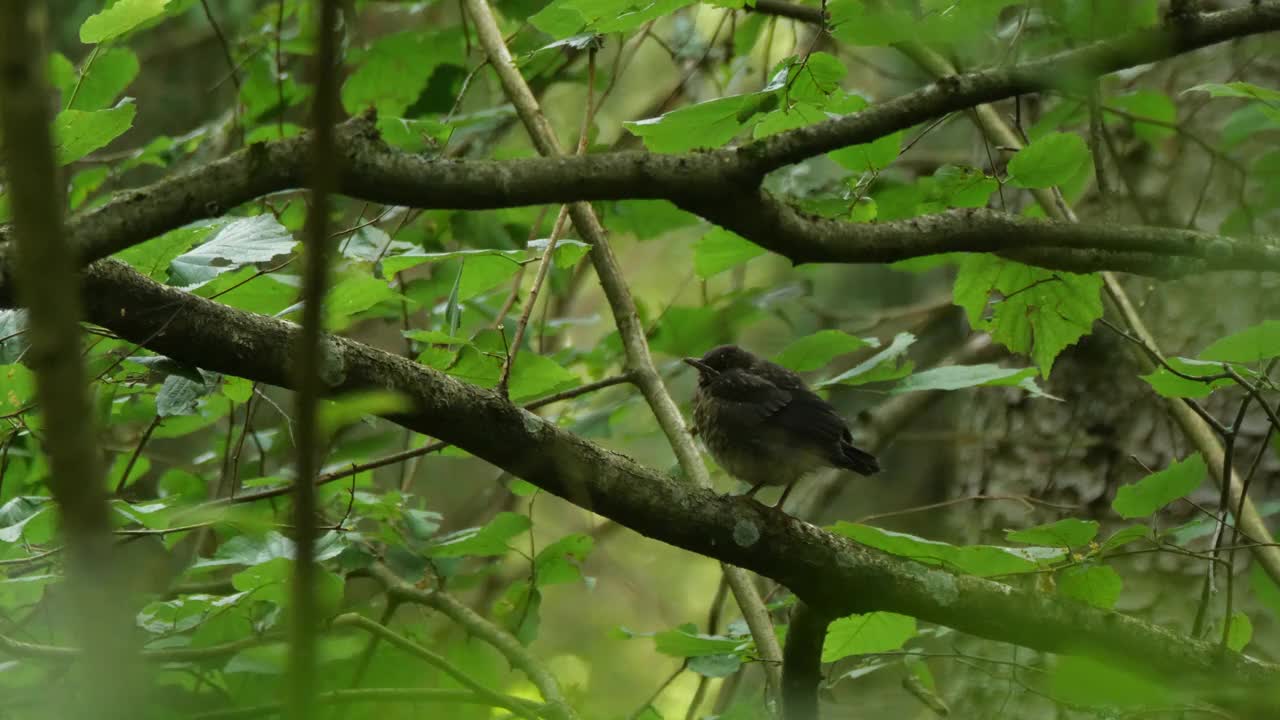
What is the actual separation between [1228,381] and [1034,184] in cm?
64

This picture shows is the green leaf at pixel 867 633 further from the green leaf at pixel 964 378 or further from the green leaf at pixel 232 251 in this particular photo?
the green leaf at pixel 232 251

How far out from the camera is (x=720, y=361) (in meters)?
4.23

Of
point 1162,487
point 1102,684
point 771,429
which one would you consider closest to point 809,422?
point 771,429

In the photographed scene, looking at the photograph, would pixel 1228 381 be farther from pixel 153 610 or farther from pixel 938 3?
pixel 153 610

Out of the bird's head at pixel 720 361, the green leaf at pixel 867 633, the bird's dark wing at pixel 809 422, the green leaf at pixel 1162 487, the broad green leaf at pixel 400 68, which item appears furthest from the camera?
the broad green leaf at pixel 400 68

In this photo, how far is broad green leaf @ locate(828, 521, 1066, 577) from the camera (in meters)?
2.59

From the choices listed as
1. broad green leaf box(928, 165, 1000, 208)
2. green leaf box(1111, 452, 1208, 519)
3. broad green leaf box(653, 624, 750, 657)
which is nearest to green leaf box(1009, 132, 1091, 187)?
broad green leaf box(928, 165, 1000, 208)

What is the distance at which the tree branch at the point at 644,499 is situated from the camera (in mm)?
2162

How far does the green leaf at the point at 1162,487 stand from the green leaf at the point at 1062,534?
0.16 meters

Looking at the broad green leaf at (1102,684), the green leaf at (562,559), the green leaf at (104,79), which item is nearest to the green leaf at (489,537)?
the green leaf at (562,559)

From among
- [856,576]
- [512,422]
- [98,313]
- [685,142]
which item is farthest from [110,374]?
[856,576]

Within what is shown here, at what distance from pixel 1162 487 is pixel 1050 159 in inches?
32.4

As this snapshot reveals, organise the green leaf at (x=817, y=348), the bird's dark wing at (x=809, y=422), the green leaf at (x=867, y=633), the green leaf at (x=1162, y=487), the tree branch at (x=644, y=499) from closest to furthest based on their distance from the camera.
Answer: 1. the tree branch at (x=644, y=499)
2. the green leaf at (x=1162, y=487)
3. the green leaf at (x=867, y=633)
4. the green leaf at (x=817, y=348)
5. the bird's dark wing at (x=809, y=422)

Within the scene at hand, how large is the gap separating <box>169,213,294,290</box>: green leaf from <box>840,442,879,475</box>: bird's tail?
1.94m
